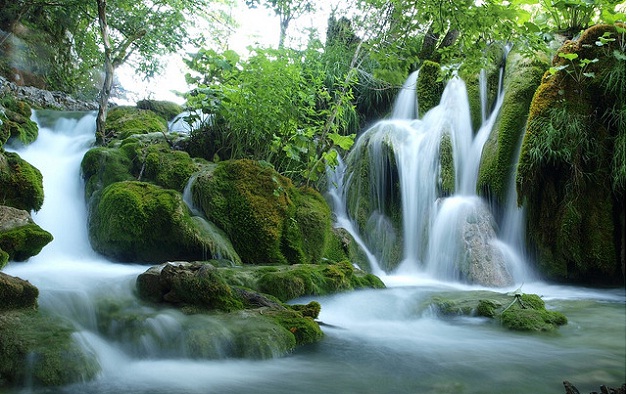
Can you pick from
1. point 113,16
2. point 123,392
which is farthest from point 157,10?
point 123,392

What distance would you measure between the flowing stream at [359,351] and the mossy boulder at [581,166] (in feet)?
4.38

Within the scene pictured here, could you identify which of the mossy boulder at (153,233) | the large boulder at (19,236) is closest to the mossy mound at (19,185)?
the large boulder at (19,236)

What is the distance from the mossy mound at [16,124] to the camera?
7.40 metres

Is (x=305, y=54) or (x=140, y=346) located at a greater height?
(x=305, y=54)

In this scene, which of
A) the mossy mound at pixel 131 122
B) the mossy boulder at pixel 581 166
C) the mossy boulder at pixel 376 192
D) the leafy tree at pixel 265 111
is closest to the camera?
the mossy boulder at pixel 581 166

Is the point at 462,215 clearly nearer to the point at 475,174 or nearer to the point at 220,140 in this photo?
the point at 475,174

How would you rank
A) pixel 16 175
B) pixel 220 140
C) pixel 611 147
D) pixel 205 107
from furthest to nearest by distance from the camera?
pixel 220 140 → pixel 205 107 → pixel 611 147 → pixel 16 175

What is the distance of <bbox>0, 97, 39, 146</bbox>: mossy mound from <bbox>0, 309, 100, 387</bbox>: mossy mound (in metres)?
5.34

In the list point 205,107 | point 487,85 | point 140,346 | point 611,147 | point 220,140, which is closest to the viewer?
point 140,346

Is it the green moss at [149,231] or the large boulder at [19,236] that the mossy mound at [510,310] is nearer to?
the green moss at [149,231]

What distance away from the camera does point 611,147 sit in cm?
604

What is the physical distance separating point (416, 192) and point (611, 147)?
2714 millimetres

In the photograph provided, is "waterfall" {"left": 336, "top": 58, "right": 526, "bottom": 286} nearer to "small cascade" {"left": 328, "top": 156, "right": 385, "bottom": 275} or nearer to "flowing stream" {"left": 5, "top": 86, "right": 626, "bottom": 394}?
"small cascade" {"left": 328, "top": 156, "right": 385, "bottom": 275}

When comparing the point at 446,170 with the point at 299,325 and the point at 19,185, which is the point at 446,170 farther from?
the point at 19,185
